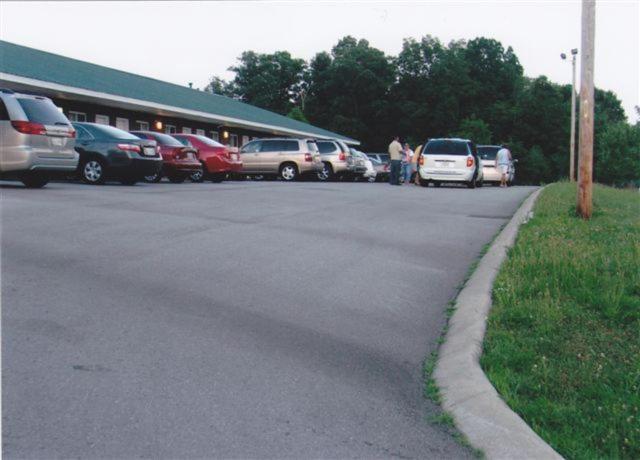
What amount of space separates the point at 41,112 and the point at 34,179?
1.53 meters

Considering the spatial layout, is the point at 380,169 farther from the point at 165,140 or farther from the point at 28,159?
the point at 28,159

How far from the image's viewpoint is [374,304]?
257 inches

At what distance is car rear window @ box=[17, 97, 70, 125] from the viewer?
15.0 metres

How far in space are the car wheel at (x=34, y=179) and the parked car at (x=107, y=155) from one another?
6.88 feet

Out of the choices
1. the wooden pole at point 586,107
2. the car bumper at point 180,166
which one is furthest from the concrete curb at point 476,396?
the car bumper at point 180,166

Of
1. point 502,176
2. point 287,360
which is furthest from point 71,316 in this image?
point 502,176

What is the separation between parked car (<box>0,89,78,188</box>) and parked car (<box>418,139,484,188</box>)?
559 inches

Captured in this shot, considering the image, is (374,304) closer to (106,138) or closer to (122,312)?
(122,312)

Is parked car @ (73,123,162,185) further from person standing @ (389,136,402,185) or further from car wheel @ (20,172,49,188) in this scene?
person standing @ (389,136,402,185)

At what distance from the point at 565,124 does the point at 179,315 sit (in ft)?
253

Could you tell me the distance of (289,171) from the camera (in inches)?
1174

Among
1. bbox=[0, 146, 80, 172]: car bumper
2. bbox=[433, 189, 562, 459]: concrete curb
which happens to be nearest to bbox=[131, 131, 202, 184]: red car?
bbox=[0, 146, 80, 172]: car bumper

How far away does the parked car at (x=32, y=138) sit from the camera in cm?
1480

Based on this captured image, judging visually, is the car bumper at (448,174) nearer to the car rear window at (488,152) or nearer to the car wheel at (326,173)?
the car wheel at (326,173)
